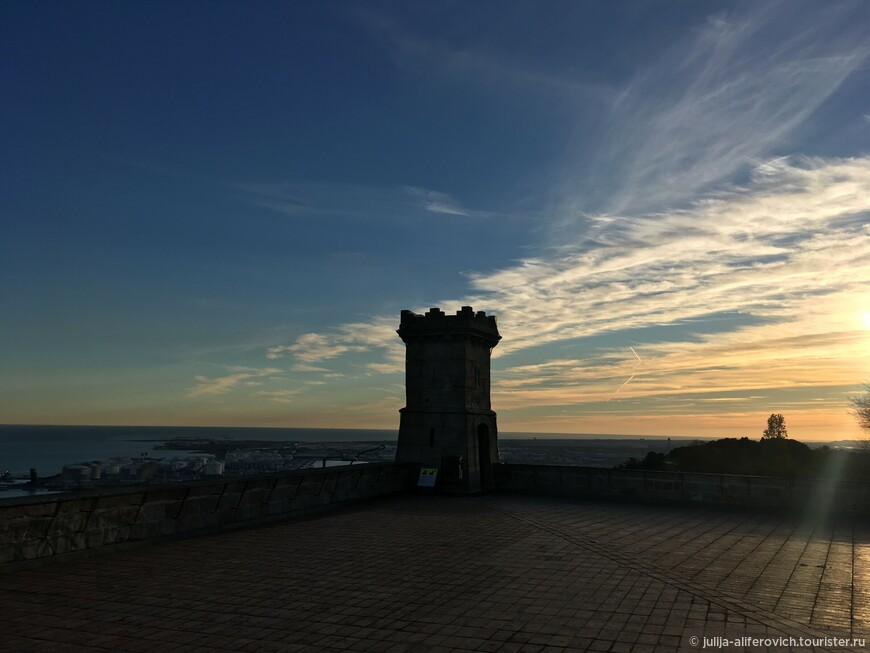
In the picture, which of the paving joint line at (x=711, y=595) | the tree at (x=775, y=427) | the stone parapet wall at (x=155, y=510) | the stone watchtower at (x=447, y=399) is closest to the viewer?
the paving joint line at (x=711, y=595)

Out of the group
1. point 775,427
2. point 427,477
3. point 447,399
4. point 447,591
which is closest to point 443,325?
point 447,399

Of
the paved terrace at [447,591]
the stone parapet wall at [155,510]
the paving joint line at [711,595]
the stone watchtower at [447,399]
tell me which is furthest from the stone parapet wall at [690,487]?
the paving joint line at [711,595]

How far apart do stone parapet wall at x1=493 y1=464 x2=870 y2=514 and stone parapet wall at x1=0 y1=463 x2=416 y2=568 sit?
7101 millimetres

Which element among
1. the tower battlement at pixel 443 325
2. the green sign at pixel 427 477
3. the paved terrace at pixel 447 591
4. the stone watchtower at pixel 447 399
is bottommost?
the paved terrace at pixel 447 591

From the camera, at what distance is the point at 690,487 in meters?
18.1

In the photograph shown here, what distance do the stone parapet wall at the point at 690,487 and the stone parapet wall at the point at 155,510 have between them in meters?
7.10

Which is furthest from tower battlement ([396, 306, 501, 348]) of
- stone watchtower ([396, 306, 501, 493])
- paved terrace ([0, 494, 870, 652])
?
paved terrace ([0, 494, 870, 652])

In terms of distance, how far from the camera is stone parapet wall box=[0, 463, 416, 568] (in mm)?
9164

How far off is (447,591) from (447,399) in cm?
1298

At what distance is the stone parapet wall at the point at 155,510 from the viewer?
9164mm

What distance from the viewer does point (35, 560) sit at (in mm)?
9203

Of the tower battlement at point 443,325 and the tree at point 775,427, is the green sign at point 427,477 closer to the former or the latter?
the tower battlement at point 443,325

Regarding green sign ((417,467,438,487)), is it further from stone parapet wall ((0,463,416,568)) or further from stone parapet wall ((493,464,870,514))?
stone parapet wall ((0,463,416,568))

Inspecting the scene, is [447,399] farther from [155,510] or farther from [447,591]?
[447,591]
